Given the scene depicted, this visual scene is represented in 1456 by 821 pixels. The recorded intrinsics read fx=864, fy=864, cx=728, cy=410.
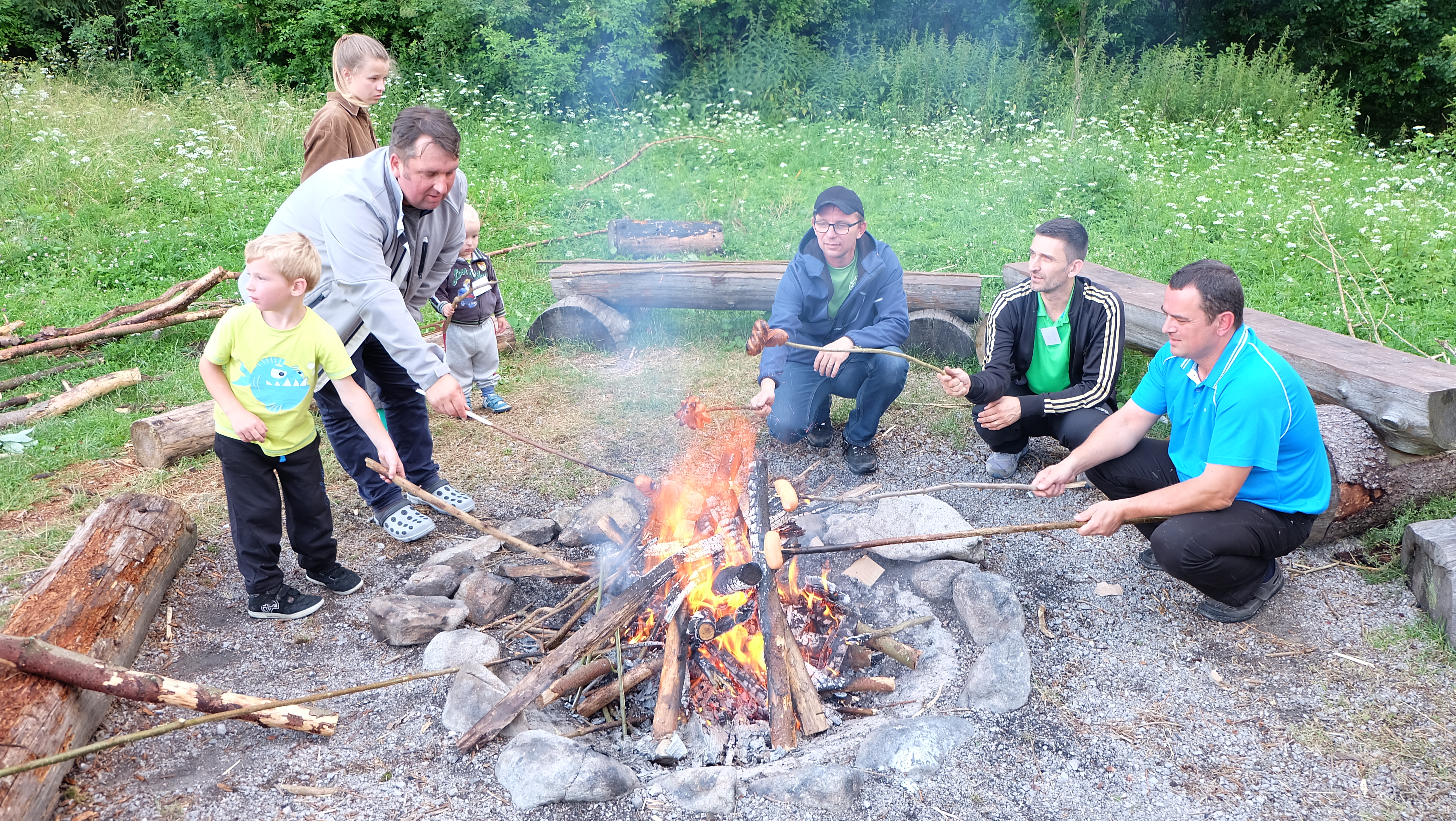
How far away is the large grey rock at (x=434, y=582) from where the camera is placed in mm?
3812

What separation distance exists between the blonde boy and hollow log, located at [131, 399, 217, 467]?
1.67 metres

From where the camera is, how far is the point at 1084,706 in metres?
3.18

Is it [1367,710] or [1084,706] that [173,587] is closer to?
[1084,706]

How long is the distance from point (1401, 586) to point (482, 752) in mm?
3963

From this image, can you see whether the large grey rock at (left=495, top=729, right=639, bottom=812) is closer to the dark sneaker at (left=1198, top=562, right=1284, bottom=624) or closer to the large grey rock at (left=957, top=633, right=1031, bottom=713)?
the large grey rock at (left=957, top=633, right=1031, bottom=713)

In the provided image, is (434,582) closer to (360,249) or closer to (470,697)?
(470,697)

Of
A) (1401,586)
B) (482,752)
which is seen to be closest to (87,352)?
(482,752)

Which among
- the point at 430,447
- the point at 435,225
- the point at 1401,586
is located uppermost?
the point at 435,225

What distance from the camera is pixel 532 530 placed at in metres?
4.18

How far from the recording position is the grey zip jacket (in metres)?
3.65

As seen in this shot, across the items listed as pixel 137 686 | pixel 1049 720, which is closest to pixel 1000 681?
pixel 1049 720

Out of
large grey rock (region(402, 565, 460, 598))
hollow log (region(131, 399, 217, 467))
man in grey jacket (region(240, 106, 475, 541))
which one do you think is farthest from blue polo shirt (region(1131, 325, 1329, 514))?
hollow log (region(131, 399, 217, 467))

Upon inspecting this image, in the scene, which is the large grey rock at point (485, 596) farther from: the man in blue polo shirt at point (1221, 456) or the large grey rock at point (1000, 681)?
the man in blue polo shirt at point (1221, 456)

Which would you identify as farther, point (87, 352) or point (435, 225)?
point (87, 352)
